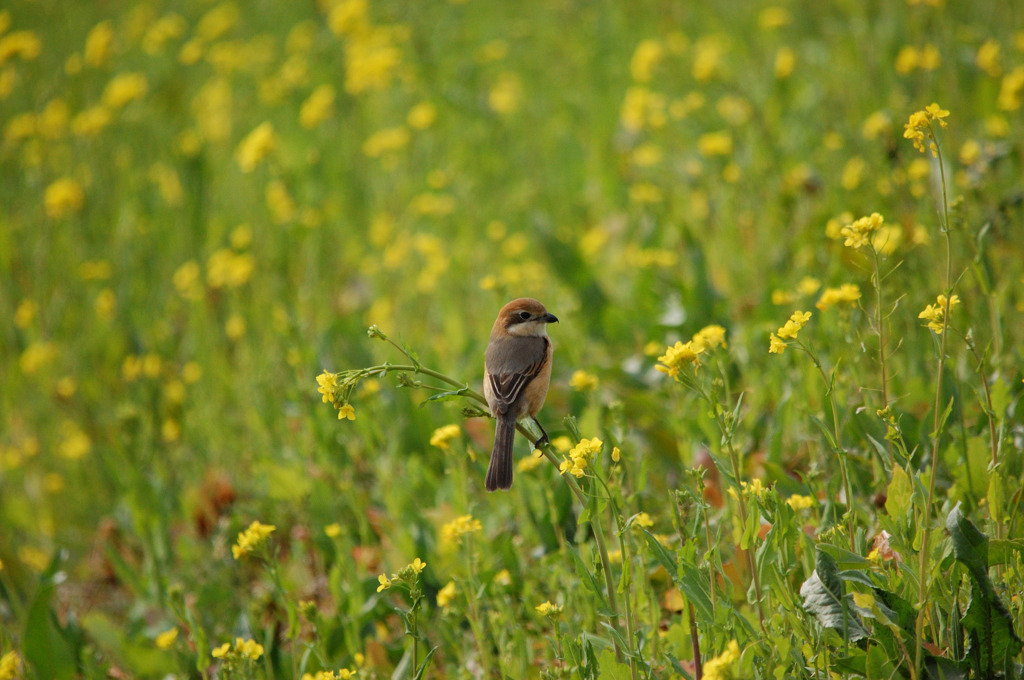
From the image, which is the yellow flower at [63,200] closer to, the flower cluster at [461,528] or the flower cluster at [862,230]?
the flower cluster at [461,528]

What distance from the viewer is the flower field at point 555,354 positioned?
226 centimetres

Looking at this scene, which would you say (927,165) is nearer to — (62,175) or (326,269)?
(326,269)

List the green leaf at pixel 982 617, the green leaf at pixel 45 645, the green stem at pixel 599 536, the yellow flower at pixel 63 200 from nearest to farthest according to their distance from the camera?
the green leaf at pixel 982 617, the green stem at pixel 599 536, the green leaf at pixel 45 645, the yellow flower at pixel 63 200

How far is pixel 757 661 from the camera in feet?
7.51

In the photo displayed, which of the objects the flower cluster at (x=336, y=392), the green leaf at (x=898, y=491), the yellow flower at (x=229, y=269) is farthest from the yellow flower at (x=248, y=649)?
the yellow flower at (x=229, y=269)

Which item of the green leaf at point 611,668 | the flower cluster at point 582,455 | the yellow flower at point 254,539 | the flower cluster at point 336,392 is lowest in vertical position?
the green leaf at point 611,668

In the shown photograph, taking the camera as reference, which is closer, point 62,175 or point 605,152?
point 605,152

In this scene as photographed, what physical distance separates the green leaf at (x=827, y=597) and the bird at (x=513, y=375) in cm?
82

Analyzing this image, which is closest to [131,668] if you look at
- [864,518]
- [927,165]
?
[864,518]

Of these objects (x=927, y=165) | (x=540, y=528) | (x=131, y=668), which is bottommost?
(x=131, y=668)

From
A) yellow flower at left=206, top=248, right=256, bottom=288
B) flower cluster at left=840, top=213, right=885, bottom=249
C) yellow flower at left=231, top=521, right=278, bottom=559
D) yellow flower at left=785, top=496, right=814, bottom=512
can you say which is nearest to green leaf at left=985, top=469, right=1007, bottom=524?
yellow flower at left=785, top=496, right=814, bottom=512

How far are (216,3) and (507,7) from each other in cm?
491

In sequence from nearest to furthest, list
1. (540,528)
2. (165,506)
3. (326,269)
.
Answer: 1. (540,528)
2. (165,506)
3. (326,269)

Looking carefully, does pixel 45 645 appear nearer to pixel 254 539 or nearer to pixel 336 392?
pixel 254 539
